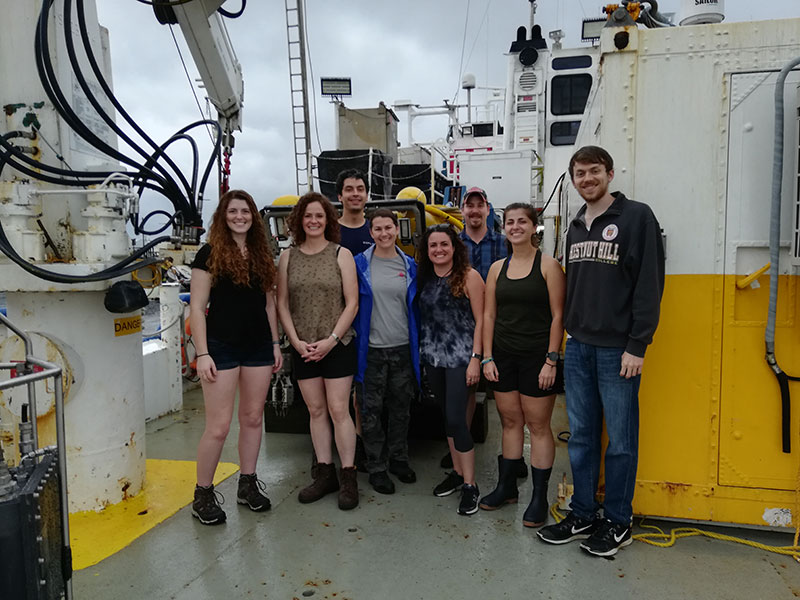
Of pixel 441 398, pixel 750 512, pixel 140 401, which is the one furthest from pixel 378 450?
pixel 750 512

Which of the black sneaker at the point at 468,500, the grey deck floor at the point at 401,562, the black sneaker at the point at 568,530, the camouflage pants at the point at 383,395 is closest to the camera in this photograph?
the grey deck floor at the point at 401,562

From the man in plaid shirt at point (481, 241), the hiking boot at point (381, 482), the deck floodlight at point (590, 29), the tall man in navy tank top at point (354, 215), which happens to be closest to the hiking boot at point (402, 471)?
the hiking boot at point (381, 482)

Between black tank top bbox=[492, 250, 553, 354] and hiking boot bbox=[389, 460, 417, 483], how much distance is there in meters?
1.33

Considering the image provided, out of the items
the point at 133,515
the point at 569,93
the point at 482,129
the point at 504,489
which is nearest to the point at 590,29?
the point at 569,93

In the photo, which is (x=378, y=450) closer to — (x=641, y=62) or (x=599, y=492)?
(x=599, y=492)

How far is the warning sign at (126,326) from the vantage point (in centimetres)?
369

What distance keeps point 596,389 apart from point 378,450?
1591 mm

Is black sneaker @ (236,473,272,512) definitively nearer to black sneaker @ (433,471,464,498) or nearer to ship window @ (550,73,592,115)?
black sneaker @ (433,471,464,498)

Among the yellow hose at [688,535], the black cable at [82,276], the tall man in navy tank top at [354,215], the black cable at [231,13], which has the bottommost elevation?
the yellow hose at [688,535]

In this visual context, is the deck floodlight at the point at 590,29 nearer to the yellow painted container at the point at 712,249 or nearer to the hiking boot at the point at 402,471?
the yellow painted container at the point at 712,249

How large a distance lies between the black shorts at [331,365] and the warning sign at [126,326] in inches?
41.8

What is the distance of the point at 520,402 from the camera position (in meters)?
3.44

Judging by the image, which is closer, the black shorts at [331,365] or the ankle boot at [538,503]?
the ankle boot at [538,503]

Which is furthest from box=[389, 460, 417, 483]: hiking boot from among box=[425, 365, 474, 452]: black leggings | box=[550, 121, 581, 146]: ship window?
box=[550, 121, 581, 146]: ship window
